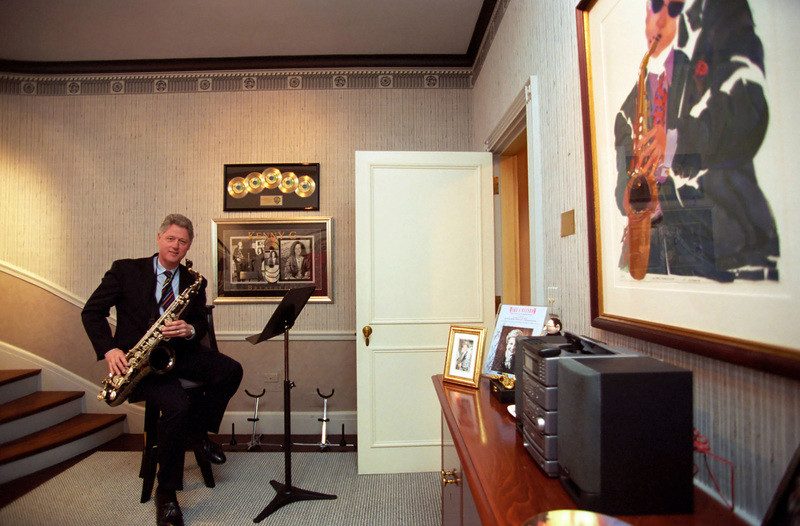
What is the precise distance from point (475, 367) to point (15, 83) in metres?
4.86

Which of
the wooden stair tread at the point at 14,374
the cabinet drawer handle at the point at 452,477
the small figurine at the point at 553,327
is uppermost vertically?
the small figurine at the point at 553,327

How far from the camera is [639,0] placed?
1.13 metres

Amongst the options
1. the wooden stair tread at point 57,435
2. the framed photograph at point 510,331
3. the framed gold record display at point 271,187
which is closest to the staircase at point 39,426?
the wooden stair tread at point 57,435

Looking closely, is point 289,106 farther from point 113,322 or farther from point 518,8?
point 113,322

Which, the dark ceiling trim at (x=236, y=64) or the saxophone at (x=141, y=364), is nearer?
the saxophone at (x=141, y=364)

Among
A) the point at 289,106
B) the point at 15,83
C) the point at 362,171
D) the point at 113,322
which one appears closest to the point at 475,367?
the point at 362,171

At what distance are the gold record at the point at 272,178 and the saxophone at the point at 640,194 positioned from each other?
10.1 ft

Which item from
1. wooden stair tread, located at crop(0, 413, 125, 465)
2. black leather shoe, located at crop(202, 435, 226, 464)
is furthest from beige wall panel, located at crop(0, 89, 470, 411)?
black leather shoe, located at crop(202, 435, 226, 464)

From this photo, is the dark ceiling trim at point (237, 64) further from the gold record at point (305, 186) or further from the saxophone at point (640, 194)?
the saxophone at point (640, 194)

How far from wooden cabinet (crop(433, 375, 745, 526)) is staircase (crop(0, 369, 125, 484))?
315 cm

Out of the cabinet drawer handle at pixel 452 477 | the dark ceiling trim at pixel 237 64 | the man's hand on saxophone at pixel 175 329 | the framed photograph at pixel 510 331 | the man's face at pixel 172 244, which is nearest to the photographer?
the cabinet drawer handle at pixel 452 477

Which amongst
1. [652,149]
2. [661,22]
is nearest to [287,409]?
[652,149]

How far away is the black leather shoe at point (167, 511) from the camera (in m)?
2.21

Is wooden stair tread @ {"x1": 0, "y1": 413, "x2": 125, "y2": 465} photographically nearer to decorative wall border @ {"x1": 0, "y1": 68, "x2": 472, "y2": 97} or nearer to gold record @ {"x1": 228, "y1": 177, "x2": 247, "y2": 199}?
gold record @ {"x1": 228, "y1": 177, "x2": 247, "y2": 199}
